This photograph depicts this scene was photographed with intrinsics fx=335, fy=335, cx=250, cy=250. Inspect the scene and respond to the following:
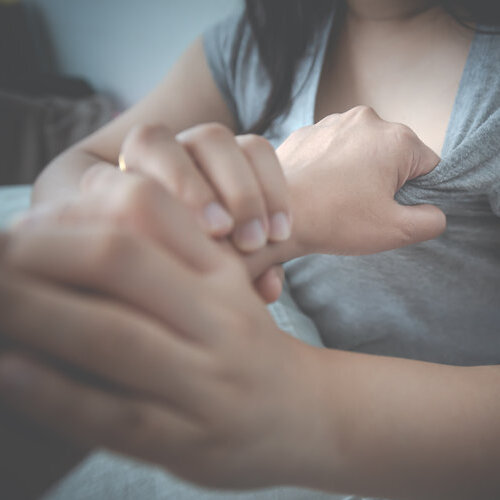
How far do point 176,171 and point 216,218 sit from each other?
0.15 feet

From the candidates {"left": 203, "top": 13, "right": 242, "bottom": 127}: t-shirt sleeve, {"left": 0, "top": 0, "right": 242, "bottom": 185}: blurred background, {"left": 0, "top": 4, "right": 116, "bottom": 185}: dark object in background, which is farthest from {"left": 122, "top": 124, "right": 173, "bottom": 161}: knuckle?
{"left": 0, "top": 4, "right": 116, "bottom": 185}: dark object in background

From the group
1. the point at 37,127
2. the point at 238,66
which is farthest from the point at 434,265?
the point at 37,127

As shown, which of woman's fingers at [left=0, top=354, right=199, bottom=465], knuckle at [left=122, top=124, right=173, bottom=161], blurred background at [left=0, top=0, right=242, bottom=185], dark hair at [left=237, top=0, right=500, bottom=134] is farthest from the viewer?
blurred background at [left=0, top=0, right=242, bottom=185]

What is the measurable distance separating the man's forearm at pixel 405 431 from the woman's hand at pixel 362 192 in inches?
4.8

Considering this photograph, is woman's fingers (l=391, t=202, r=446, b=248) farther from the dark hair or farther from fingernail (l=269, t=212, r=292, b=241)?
the dark hair

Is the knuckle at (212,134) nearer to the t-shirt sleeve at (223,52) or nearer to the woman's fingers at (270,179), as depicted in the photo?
the woman's fingers at (270,179)

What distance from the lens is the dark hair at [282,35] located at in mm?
546

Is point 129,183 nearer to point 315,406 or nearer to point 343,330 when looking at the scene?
point 315,406

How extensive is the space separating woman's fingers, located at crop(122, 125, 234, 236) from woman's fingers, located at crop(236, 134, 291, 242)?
38mm

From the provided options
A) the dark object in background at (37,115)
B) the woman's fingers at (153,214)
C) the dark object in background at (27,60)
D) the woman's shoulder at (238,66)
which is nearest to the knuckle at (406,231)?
the woman's fingers at (153,214)

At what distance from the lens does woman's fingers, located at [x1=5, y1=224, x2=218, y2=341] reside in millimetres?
165

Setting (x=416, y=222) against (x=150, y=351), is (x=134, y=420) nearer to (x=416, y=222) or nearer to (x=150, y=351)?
(x=150, y=351)

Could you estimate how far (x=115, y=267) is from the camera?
0.56 ft

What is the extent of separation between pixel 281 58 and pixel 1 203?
0.61 metres
